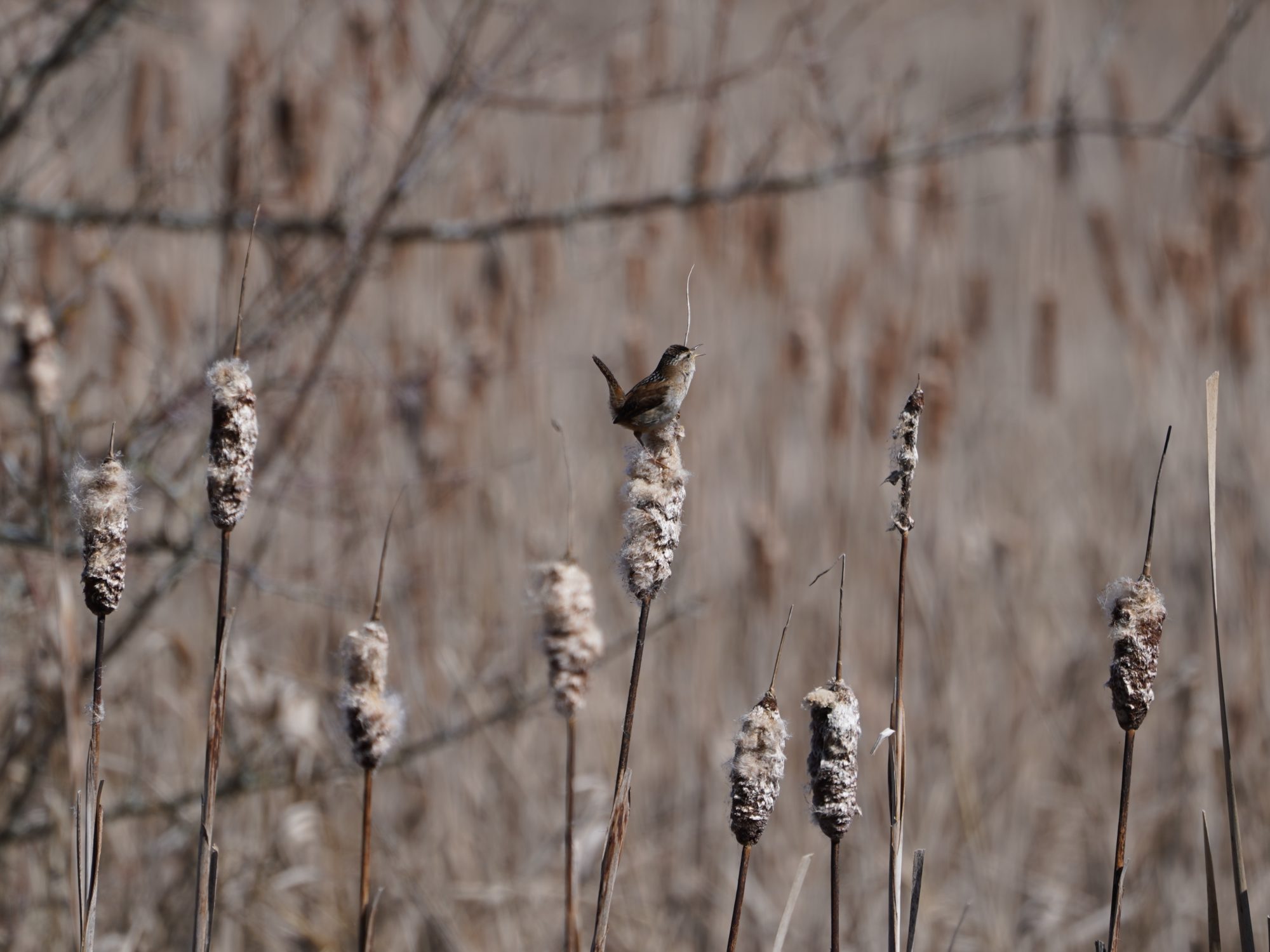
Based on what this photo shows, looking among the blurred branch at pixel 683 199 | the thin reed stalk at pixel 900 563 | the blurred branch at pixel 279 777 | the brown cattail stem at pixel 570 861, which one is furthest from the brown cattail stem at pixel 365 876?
the blurred branch at pixel 683 199

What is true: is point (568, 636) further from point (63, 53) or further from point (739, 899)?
point (63, 53)

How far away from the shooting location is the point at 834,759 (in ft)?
2.60

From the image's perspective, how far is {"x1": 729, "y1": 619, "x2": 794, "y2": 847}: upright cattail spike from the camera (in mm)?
788

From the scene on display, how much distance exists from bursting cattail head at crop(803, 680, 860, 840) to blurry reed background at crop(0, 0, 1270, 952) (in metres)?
0.83

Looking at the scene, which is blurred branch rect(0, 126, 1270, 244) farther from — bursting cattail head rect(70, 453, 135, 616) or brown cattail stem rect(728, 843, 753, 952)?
brown cattail stem rect(728, 843, 753, 952)

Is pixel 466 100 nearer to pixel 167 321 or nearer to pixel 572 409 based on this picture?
pixel 167 321

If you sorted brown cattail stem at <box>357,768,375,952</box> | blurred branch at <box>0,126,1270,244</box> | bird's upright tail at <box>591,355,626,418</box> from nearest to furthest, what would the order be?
1. brown cattail stem at <box>357,768,375,952</box>
2. bird's upright tail at <box>591,355,626,418</box>
3. blurred branch at <box>0,126,1270,244</box>

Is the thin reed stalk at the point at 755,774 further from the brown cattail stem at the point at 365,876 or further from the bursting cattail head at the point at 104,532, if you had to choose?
the bursting cattail head at the point at 104,532

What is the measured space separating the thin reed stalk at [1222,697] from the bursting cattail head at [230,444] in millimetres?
668

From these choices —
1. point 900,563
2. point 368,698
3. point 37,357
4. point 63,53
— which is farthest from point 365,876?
point 63,53

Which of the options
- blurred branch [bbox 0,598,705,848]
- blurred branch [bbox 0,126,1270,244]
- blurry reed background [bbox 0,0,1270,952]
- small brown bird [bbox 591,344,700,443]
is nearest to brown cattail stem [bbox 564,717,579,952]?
small brown bird [bbox 591,344,700,443]

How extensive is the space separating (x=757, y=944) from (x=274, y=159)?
6.06 feet

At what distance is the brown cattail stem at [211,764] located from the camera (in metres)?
0.77

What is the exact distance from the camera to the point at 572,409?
362 cm
